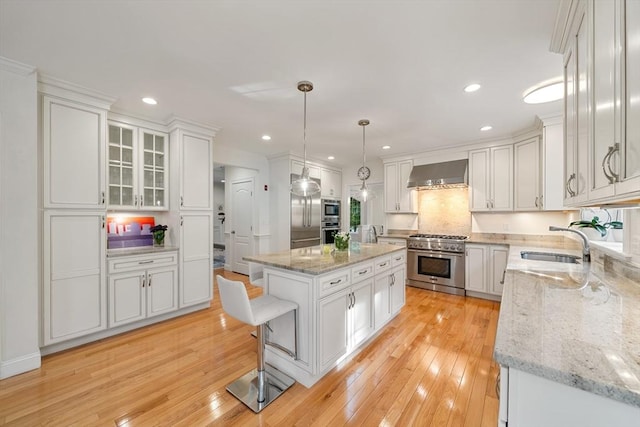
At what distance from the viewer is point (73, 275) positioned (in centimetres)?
254

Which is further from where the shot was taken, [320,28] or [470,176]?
[470,176]

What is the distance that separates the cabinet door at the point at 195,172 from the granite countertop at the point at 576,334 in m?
3.45

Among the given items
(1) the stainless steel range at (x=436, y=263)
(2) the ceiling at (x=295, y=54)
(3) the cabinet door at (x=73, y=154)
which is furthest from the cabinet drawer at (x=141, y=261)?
(1) the stainless steel range at (x=436, y=263)

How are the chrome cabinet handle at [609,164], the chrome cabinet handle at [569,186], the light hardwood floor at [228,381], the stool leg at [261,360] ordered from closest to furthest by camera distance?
the chrome cabinet handle at [609,164], the chrome cabinet handle at [569,186], the light hardwood floor at [228,381], the stool leg at [261,360]

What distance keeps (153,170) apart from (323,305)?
2.87m

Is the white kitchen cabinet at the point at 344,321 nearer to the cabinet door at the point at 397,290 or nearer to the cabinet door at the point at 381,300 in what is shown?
the cabinet door at the point at 381,300

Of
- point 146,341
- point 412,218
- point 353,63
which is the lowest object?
point 146,341

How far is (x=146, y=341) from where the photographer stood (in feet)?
8.95

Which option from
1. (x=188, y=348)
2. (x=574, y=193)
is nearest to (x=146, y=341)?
(x=188, y=348)

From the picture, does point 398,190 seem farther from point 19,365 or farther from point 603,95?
point 19,365

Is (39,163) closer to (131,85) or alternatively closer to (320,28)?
(131,85)

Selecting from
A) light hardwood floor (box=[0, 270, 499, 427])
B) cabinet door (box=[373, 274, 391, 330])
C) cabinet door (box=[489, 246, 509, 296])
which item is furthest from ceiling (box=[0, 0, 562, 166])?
light hardwood floor (box=[0, 270, 499, 427])

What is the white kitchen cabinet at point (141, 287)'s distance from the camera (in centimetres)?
281

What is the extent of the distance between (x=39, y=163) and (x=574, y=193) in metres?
4.09
